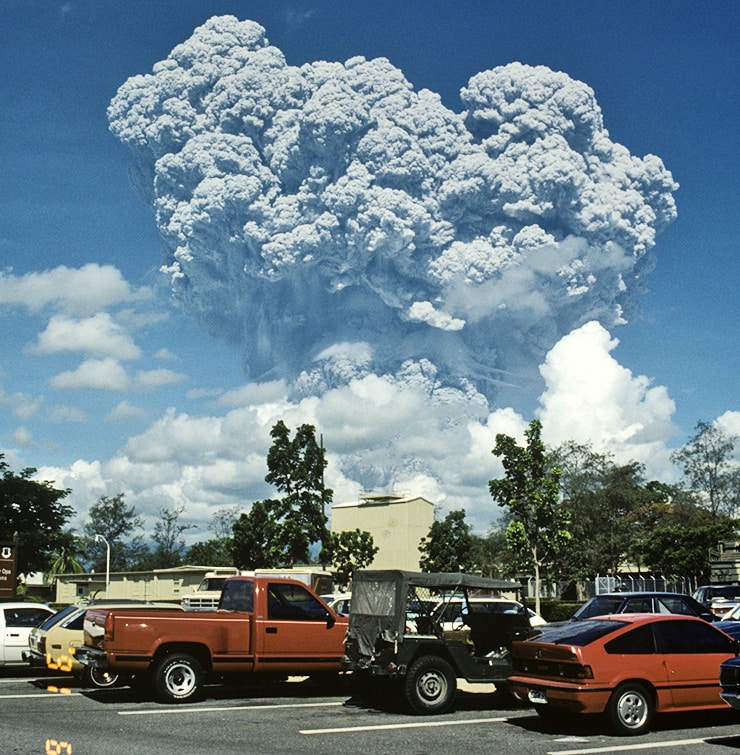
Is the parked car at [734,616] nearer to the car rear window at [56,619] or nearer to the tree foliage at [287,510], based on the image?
the car rear window at [56,619]

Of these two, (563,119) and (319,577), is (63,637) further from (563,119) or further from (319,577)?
(563,119)

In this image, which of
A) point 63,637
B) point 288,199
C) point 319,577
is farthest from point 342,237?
point 63,637

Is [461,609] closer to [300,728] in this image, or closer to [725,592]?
[300,728]

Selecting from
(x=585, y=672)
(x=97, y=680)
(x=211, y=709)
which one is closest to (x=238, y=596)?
(x=211, y=709)

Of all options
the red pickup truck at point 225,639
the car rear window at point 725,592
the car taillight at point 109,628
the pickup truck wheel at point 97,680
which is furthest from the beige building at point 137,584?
the car taillight at point 109,628

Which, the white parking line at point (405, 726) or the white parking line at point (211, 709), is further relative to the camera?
the white parking line at point (211, 709)

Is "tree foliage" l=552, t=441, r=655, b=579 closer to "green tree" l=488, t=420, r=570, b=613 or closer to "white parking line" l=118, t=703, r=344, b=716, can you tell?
"green tree" l=488, t=420, r=570, b=613

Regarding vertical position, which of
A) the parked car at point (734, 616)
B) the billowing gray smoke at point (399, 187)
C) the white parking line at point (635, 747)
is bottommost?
the white parking line at point (635, 747)
